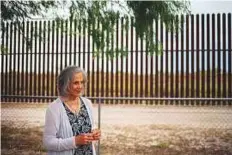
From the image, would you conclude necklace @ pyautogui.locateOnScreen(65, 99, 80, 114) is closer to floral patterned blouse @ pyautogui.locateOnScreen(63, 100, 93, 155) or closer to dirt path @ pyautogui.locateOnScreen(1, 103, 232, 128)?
floral patterned blouse @ pyautogui.locateOnScreen(63, 100, 93, 155)

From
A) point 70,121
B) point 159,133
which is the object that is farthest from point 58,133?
point 159,133

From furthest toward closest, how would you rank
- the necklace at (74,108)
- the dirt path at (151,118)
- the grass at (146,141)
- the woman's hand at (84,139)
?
1. the dirt path at (151,118)
2. the grass at (146,141)
3. the necklace at (74,108)
4. the woman's hand at (84,139)

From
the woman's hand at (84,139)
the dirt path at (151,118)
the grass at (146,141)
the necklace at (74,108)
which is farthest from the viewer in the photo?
the dirt path at (151,118)

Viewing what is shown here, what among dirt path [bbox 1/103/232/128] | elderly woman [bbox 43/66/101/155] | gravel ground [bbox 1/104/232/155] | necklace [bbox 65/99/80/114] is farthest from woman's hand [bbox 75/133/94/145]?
dirt path [bbox 1/103/232/128]

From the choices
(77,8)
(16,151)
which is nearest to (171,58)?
(77,8)

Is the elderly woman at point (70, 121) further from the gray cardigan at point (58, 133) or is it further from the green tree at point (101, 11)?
the green tree at point (101, 11)

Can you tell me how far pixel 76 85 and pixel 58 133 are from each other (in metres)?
0.27

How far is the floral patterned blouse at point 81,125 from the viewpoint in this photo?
89.7 inches

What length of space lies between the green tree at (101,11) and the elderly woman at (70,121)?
508cm

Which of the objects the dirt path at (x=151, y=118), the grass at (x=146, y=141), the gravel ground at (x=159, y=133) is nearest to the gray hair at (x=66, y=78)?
the gravel ground at (x=159, y=133)

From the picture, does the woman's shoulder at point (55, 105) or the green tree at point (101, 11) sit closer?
the woman's shoulder at point (55, 105)

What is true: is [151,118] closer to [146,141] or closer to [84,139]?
[146,141]

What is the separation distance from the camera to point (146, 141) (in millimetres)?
7824

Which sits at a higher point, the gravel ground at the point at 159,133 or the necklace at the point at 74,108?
the necklace at the point at 74,108
